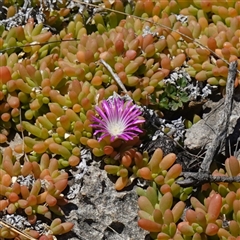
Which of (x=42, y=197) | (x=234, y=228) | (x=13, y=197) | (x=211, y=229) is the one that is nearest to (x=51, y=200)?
(x=42, y=197)

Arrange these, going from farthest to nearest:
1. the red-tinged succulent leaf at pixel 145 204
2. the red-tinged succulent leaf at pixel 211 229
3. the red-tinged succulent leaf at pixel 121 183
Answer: the red-tinged succulent leaf at pixel 121 183 → the red-tinged succulent leaf at pixel 145 204 → the red-tinged succulent leaf at pixel 211 229

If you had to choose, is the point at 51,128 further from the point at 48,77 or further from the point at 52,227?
the point at 52,227

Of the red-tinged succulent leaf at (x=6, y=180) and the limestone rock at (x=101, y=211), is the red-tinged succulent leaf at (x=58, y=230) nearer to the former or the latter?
the limestone rock at (x=101, y=211)

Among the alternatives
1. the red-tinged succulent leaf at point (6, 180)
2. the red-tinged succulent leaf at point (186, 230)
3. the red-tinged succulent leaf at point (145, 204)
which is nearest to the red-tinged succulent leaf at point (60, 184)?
the red-tinged succulent leaf at point (6, 180)

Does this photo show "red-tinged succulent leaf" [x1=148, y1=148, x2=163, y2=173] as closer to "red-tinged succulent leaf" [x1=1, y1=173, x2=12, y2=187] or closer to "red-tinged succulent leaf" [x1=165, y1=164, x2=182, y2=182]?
"red-tinged succulent leaf" [x1=165, y1=164, x2=182, y2=182]

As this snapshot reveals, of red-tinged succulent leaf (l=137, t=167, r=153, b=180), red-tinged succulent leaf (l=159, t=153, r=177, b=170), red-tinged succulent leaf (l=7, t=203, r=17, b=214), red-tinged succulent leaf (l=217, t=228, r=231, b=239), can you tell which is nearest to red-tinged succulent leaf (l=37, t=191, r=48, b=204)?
red-tinged succulent leaf (l=7, t=203, r=17, b=214)

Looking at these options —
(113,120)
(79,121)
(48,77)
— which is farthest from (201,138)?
(48,77)

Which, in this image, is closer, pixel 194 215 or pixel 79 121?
pixel 194 215
